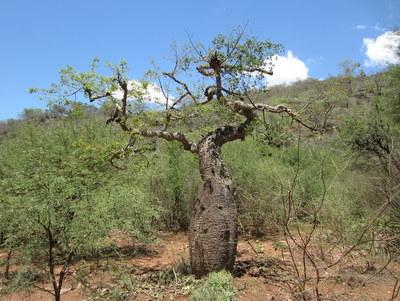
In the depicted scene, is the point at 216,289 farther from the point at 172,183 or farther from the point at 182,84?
the point at 172,183

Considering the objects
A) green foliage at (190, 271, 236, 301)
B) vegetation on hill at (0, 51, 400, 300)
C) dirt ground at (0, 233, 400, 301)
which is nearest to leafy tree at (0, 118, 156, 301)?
vegetation on hill at (0, 51, 400, 300)

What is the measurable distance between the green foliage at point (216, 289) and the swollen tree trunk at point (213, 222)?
334mm

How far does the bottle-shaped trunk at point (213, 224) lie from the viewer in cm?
558

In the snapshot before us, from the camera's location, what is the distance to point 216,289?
4895 mm

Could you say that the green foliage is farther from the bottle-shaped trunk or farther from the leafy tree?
the leafy tree

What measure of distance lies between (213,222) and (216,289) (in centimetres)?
98

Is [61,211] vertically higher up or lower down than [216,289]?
higher up

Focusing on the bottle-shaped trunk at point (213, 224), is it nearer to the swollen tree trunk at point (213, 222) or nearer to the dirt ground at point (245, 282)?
the swollen tree trunk at point (213, 222)

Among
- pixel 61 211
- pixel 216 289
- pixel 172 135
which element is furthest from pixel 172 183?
pixel 61 211

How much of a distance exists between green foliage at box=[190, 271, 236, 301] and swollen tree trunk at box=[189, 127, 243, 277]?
334 mm

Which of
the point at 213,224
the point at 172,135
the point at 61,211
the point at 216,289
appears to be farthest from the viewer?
the point at 172,135

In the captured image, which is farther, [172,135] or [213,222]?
[172,135]

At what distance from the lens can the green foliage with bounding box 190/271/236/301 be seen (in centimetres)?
475

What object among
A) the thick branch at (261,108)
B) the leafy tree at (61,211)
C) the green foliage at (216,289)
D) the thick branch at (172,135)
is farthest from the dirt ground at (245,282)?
the thick branch at (261,108)
